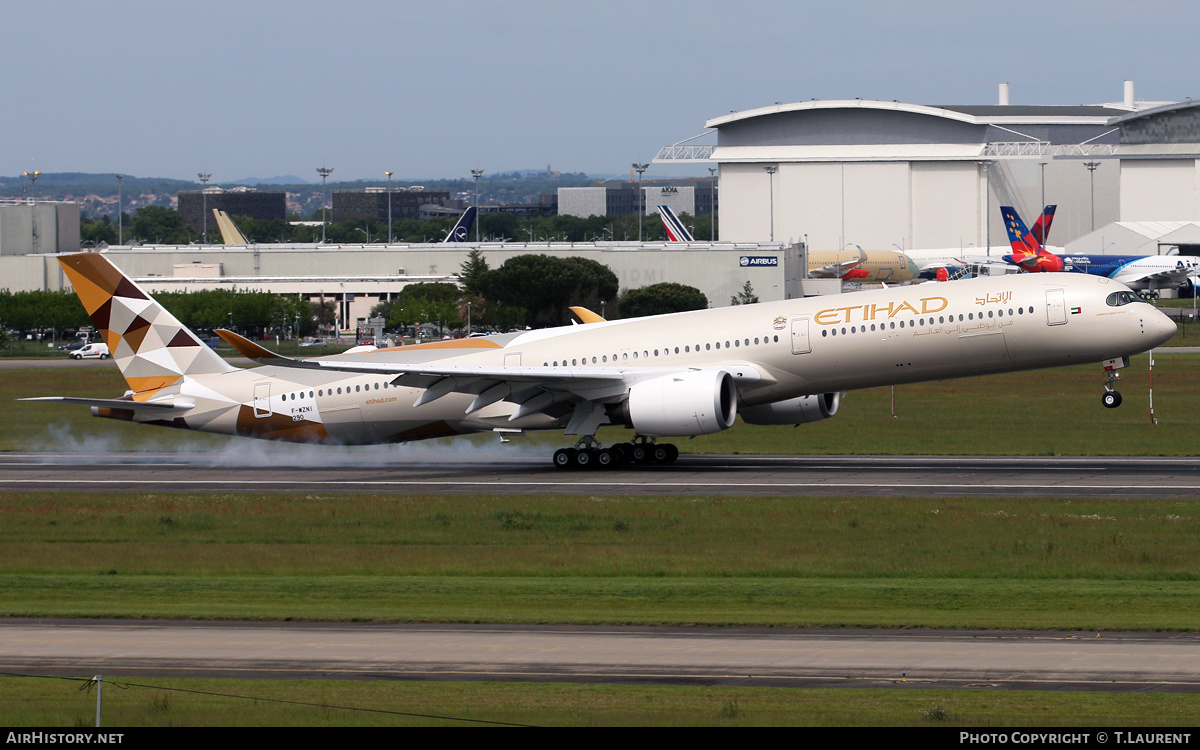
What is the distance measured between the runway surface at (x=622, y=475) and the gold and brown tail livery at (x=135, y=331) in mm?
3244

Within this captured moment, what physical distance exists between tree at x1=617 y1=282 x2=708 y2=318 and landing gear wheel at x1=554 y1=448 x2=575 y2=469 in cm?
7763

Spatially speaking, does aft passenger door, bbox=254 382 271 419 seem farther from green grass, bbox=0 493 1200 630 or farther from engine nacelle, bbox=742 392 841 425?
engine nacelle, bbox=742 392 841 425

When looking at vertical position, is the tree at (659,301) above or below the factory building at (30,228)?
below

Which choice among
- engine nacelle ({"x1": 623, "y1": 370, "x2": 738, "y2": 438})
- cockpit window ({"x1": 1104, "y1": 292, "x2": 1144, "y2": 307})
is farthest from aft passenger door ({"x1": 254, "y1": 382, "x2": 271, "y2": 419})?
cockpit window ({"x1": 1104, "y1": 292, "x2": 1144, "y2": 307})

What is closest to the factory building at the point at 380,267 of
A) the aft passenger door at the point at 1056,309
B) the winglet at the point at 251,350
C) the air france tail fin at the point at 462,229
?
the air france tail fin at the point at 462,229

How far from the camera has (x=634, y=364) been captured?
133ft

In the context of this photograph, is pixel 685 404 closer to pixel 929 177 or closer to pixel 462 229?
pixel 462 229

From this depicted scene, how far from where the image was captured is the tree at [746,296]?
12644 centimetres

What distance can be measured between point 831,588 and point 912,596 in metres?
1.49

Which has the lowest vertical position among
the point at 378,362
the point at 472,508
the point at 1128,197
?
the point at 472,508

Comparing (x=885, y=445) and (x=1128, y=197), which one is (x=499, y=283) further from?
(x=1128, y=197)

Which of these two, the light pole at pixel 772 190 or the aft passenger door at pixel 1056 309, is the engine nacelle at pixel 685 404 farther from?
the light pole at pixel 772 190
